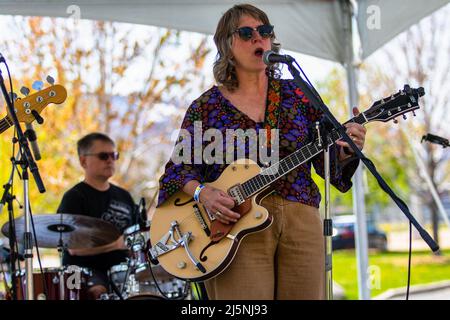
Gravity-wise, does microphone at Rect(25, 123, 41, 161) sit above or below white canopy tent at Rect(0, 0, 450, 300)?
below

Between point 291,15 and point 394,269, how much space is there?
10.9 metres

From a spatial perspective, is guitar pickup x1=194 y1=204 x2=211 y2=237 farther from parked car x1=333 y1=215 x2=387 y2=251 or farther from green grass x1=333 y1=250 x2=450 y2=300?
parked car x1=333 y1=215 x2=387 y2=251

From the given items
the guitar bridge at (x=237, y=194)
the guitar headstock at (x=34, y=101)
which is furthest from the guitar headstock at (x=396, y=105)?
the guitar headstock at (x=34, y=101)

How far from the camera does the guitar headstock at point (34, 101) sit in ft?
12.7

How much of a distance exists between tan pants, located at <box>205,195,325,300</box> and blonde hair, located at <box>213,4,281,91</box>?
27.6 inches

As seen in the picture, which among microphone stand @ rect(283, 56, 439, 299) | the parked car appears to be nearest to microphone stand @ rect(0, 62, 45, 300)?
microphone stand @ rect(283, 56, 439, 299)

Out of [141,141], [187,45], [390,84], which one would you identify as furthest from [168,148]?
[390,84]

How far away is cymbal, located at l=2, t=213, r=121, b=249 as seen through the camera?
4945 mm

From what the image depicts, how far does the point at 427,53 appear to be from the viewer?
1483 cm

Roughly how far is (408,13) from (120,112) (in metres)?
6.81

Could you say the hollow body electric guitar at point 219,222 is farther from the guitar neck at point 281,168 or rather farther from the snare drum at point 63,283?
the snare drum at point 63,283

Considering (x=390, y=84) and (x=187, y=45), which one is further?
(x=390, y=84)

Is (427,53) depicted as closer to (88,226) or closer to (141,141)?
(141,141)

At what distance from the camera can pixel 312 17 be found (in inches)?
224
